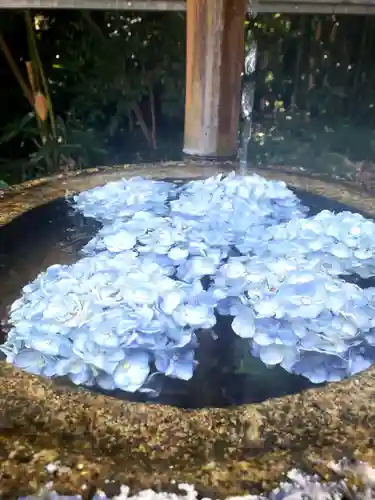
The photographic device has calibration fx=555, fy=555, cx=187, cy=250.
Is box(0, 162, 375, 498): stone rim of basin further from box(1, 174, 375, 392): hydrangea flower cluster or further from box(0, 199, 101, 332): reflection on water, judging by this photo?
box(0, 199, 101, 332): reflection on water

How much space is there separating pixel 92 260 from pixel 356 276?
474 millimetres

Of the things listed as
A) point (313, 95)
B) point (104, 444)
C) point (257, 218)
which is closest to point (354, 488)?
point (104, 444)

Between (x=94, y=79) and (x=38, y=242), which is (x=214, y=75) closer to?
(x=38, y=242)

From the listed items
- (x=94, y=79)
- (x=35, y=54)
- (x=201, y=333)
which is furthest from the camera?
(x=94, y=79)

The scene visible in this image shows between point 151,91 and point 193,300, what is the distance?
254cm

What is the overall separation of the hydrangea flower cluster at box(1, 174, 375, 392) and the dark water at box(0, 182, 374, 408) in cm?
2

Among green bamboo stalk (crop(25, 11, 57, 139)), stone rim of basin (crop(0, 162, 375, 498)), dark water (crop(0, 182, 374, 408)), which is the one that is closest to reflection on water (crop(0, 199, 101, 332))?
dark water (crop(0, 182, 374, 408))

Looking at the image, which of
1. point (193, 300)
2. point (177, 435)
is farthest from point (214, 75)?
point (177, 435)

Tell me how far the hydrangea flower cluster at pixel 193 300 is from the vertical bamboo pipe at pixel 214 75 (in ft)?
1.22

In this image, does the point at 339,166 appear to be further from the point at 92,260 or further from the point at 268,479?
the point at 268,479

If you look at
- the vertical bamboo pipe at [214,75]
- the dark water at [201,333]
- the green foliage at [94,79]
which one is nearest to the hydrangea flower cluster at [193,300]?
the dark water at [201,333]

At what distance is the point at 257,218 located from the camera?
1174 millimetres

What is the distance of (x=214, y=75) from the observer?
136cm

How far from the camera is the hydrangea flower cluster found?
0.75 metres
